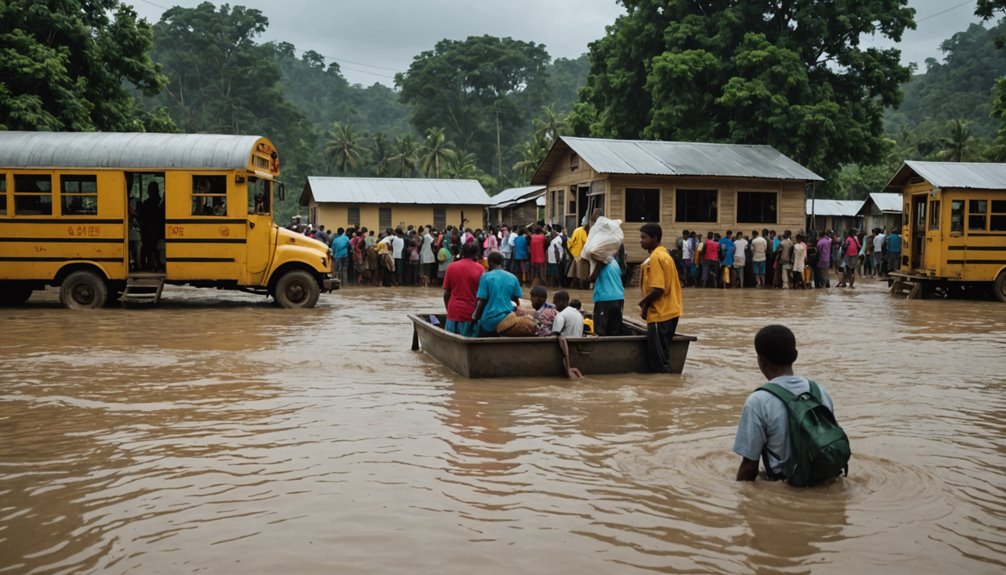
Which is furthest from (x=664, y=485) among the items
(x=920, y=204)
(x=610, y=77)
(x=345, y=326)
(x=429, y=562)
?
(x=610, y=77)

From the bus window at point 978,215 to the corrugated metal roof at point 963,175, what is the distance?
1.35ft

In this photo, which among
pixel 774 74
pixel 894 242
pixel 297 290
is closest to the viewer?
pixel 297 290

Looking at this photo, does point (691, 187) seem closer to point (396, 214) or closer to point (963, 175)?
point (963, 175)

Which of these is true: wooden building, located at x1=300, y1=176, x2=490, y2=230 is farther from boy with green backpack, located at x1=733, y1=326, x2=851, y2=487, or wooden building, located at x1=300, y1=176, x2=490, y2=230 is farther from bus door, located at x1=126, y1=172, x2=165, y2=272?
boy with green backpack, located at x1=733, y1=326, x2=851, y2=487

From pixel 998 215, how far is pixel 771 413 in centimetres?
1904

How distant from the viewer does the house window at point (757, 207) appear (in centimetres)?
2834

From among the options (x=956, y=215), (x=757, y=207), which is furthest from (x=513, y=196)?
(x=956, y=215)

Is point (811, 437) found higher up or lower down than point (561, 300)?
lower down

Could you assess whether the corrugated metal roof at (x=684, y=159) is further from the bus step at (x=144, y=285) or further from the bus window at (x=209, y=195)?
the bus step at (x=144, y=285)

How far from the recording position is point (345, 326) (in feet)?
50.1

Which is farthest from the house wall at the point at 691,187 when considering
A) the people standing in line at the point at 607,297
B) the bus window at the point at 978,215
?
the people standing in line at the point at 607,297

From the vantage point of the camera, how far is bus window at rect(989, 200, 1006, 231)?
2133cm

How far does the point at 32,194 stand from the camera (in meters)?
16.8

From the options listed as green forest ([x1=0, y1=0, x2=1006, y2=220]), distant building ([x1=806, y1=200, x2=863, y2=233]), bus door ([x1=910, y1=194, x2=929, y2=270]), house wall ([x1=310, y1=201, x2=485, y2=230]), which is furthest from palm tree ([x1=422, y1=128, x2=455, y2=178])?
bus door ([x1=910, y1=194, x2=929, y2=270])
